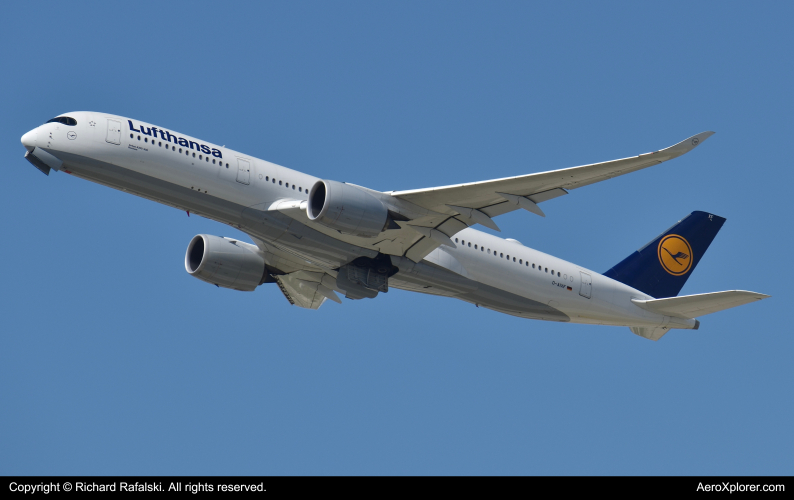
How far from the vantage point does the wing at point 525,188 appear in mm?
24377

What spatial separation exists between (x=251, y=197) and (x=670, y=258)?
19027 millimetres

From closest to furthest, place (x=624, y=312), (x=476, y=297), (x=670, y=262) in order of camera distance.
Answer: (x=476, y=297)
(x=624, y=312)
(x=670, y=262)

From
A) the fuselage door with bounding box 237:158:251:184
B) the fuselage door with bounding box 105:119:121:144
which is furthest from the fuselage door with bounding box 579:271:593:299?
the fuselage door with bounding box 105:119:121:144

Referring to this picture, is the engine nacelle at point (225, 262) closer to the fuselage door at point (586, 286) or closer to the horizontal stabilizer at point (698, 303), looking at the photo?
the fuselage door at point (586, 286)

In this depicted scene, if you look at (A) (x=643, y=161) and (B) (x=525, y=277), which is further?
(B) (x=525, y=277)

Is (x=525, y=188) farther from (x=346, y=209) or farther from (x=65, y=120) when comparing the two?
(x=65, y=120)

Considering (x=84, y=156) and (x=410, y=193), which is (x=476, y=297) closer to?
(x=410, y=193)

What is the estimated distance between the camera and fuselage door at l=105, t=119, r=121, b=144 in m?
27.3

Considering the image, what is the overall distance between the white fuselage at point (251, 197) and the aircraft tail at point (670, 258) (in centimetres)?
455

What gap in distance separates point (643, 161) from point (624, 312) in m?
11.4

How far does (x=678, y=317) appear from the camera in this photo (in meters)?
35.0

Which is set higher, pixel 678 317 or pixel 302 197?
pixel 302 197

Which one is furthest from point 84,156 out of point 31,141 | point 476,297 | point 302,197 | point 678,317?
point 678,317

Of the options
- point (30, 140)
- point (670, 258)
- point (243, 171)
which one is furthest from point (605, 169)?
point (30, 140)
